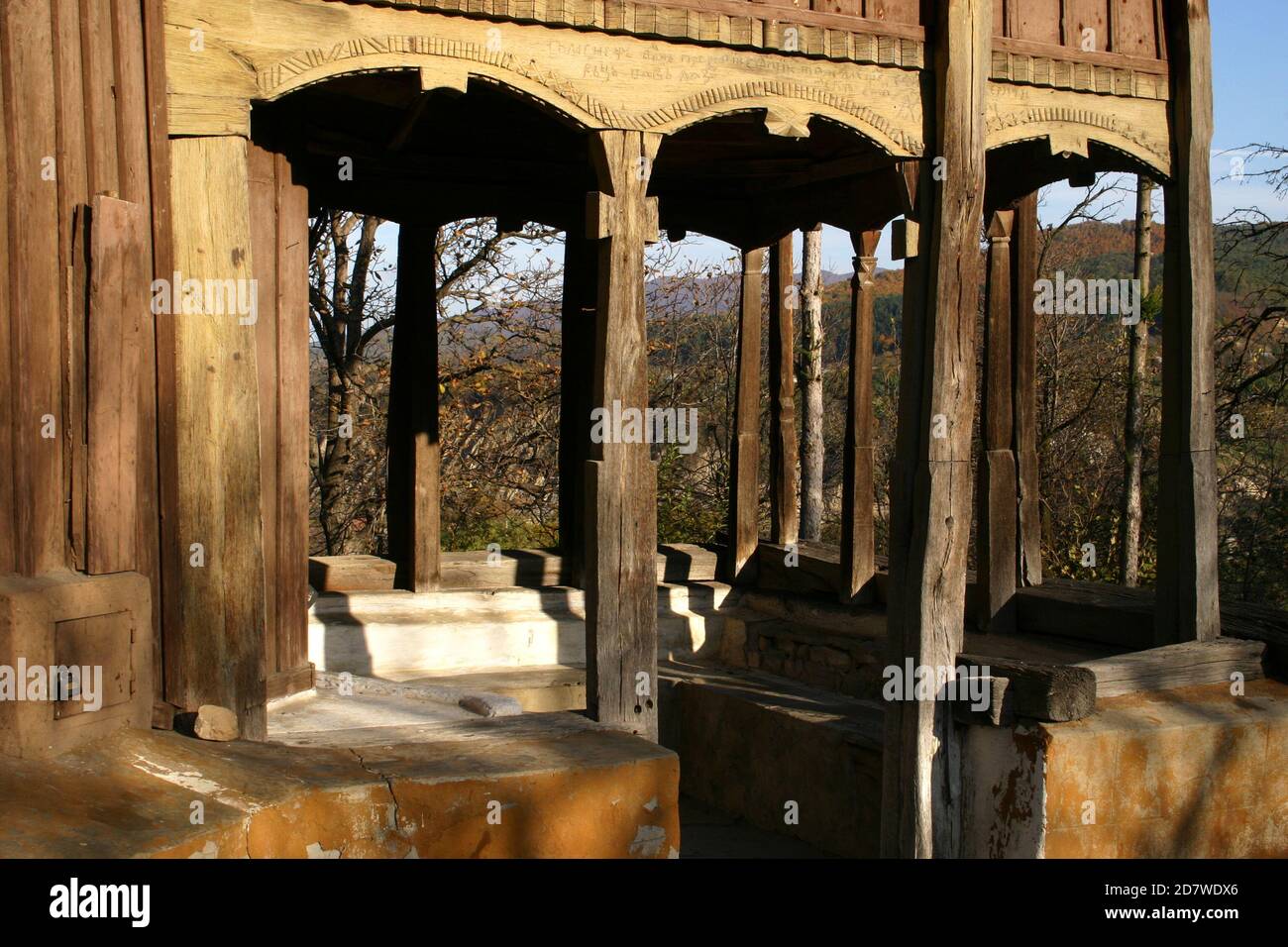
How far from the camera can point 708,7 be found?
6.69 metres

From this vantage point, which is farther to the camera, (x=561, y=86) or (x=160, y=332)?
(x=561, y=86)

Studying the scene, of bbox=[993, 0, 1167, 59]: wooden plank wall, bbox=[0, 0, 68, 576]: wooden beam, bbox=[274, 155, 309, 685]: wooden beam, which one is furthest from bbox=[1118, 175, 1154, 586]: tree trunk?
bbox=[0, 0, 68, 576]: wooden beam

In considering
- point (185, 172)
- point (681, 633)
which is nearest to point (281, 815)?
point (185, 172)

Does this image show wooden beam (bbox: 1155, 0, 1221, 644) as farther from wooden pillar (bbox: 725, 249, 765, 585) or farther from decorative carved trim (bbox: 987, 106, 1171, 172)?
wooden pillar (bbox: 725, 249, 765, 585)

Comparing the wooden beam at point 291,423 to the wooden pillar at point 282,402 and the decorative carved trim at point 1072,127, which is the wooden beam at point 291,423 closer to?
the wooden pillar at point 282,402

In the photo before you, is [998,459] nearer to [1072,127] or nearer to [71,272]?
[1072,127]

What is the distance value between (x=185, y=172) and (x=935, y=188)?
3.86 m

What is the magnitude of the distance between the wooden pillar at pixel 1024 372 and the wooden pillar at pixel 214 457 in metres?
5.65

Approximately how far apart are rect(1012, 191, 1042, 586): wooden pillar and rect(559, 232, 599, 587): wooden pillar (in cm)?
311

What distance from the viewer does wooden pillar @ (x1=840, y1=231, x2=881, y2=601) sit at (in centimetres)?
969

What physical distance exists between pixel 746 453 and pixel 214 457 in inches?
225

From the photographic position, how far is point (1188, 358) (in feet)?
25.4

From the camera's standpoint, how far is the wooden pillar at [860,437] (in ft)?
31.8

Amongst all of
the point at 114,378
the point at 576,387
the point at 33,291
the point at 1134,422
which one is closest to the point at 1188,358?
the point at 576,387
